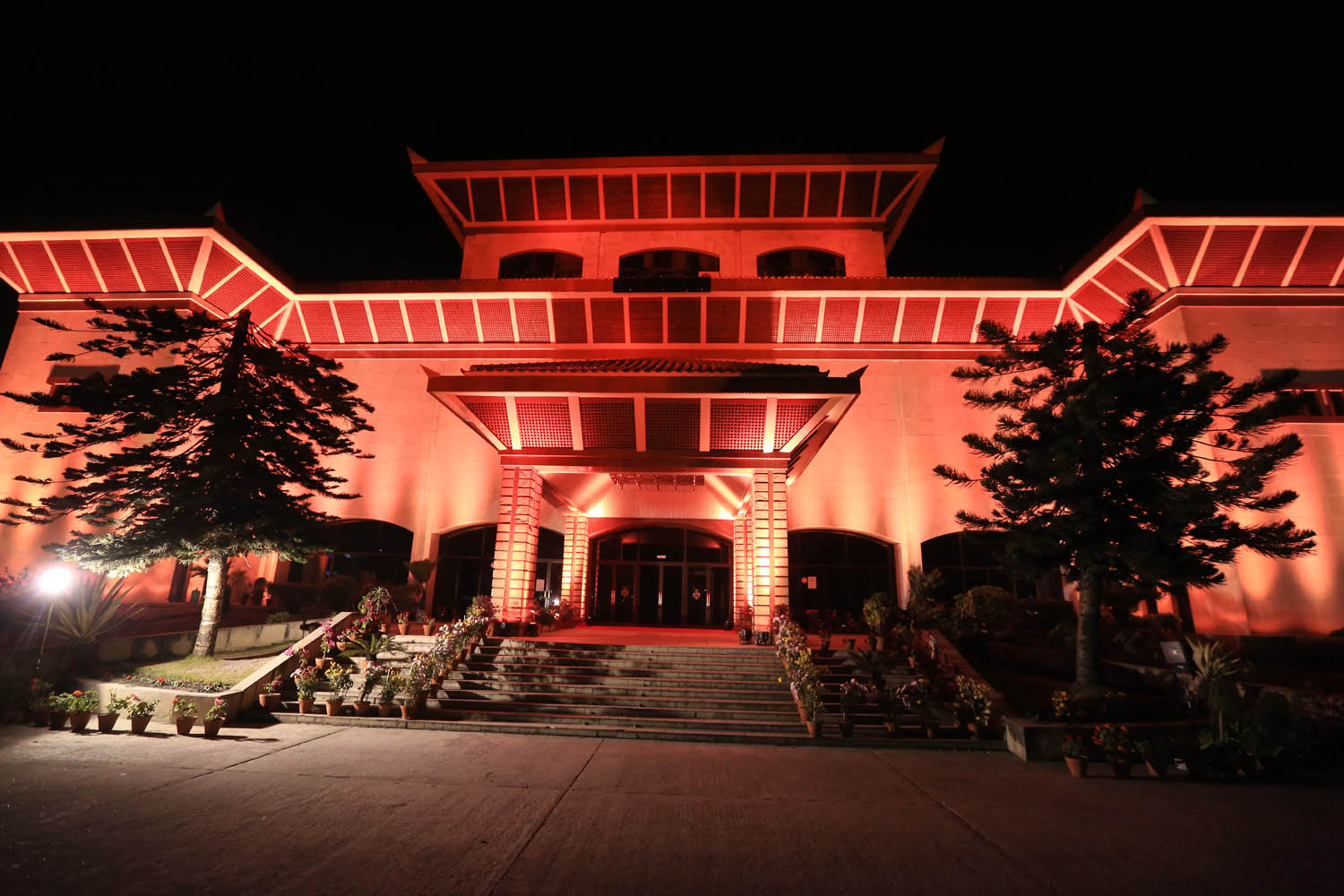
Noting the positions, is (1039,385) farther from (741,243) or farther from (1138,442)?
(741,243)

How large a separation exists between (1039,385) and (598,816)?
10.1m

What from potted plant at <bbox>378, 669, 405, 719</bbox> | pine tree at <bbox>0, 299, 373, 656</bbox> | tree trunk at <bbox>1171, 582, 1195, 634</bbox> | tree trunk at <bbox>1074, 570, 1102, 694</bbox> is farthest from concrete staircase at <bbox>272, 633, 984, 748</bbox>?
tree trunk at <bbox>1171, 582, 1195, 634</bbox>

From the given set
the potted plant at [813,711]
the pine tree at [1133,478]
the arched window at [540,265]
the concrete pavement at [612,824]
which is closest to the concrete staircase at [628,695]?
the potted plant at [813,711]

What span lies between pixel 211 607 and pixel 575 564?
9904mm

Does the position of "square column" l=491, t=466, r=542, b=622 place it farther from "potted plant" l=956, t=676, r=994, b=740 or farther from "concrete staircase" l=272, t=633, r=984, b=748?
"potted plant" l=956, t=676, r=994, b=740

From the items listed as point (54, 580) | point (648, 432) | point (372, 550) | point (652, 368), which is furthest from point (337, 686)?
point (372, 550)

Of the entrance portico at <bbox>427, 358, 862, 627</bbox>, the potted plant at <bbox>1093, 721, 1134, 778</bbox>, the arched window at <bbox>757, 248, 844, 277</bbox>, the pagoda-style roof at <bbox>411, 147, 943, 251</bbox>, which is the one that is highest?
the pagoda-style roof at <bbox>411, 147, 943, 251</bbox>

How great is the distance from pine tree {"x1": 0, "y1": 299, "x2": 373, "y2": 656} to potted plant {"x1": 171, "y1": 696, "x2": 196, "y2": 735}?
3679 mm

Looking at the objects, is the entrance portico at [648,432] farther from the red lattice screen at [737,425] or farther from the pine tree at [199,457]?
the pine tree at [199,457]

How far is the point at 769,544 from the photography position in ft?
43.7

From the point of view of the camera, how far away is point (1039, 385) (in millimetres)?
10133

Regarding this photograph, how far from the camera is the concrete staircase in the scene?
8.80m

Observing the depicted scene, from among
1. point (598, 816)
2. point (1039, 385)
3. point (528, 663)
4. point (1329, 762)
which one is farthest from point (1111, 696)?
point (528, 663)

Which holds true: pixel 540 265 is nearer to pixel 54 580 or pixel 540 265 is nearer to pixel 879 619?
pixel 54 580
